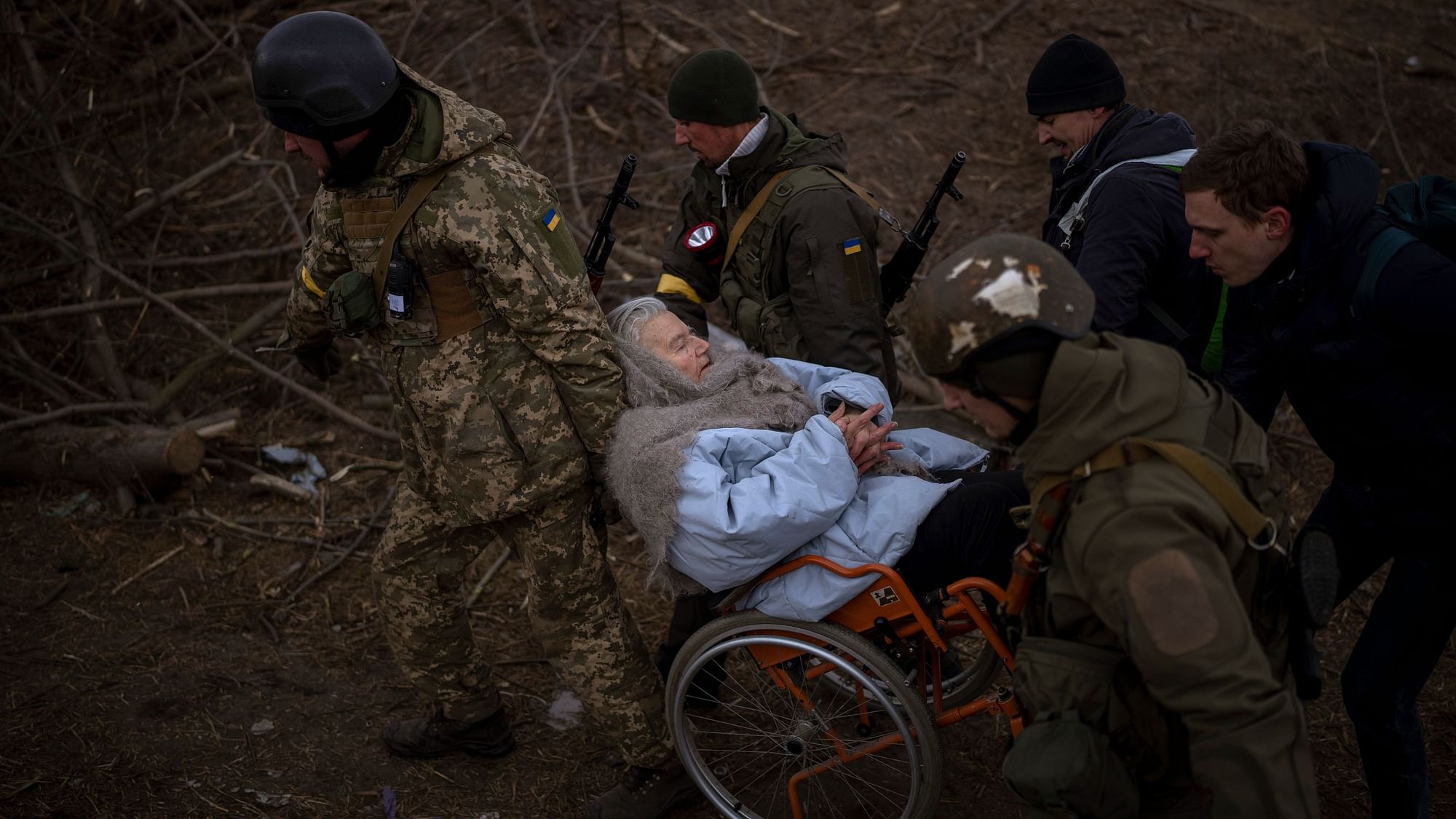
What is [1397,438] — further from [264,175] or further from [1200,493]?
[264,175]

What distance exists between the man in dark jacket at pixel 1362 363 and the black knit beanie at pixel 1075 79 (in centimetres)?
98

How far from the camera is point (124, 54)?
7719 millimetres

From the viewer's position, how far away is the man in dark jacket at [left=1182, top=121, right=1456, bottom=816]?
8.31ft

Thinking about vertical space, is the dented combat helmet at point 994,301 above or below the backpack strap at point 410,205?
above

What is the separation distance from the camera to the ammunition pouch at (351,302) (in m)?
3.01

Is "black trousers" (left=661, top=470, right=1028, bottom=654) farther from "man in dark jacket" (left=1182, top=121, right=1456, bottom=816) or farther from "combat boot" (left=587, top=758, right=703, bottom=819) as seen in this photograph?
"combat boot" (left=587, top=758, right=703, bottom=819)

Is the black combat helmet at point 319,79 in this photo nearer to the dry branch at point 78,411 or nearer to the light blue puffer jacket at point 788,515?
the light blue puffer jacket at point 788,515

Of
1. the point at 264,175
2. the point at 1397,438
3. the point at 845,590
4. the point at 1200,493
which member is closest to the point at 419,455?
the point at 845,590

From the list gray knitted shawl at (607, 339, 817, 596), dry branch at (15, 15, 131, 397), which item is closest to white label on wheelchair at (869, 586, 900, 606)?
gray knitted shawl at (607, 339, 817, 596)

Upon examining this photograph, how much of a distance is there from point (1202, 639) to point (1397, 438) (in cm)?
115

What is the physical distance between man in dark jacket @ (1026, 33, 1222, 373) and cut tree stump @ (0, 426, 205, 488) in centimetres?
432

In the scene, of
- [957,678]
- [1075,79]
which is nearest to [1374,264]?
[1075,79]

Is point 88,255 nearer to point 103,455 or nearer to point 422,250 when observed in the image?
point 103,455

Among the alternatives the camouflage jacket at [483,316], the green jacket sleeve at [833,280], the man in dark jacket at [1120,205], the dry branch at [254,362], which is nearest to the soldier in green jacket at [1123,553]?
the man in dark jacket at [1120,205]
